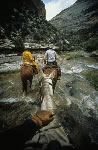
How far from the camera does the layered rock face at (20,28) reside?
10505 mm

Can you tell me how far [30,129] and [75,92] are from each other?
4.08 metres

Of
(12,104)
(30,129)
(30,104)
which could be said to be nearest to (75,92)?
(30,104)

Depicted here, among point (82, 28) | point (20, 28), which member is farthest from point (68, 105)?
point (82, 28)

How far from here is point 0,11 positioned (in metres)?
11.1

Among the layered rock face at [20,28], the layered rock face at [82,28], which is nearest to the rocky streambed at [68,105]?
the layered rock face at [20,28]

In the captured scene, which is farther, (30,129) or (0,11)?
(0,11)

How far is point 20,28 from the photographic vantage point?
40.6 ft

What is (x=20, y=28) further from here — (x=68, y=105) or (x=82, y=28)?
(x=82, y=28)

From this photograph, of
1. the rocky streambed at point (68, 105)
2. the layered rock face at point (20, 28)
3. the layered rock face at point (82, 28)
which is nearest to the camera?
the rocky streambed at point (68, 105)

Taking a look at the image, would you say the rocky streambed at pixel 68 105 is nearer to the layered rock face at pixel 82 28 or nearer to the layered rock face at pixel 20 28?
the layered rock face at pixel 20 28

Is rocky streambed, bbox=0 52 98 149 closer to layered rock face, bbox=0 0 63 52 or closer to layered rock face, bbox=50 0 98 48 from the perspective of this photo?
layered rock face, bbox=0 0 63 52

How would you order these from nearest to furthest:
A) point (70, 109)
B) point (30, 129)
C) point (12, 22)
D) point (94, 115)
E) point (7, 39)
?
point (30, 129), point (94, 115), point (70, 109), point (7, 39), point (12, 22)

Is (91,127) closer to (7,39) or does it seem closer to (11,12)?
(7,39)

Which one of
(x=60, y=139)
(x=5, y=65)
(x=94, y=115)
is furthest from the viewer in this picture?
(x=5, y=65)
